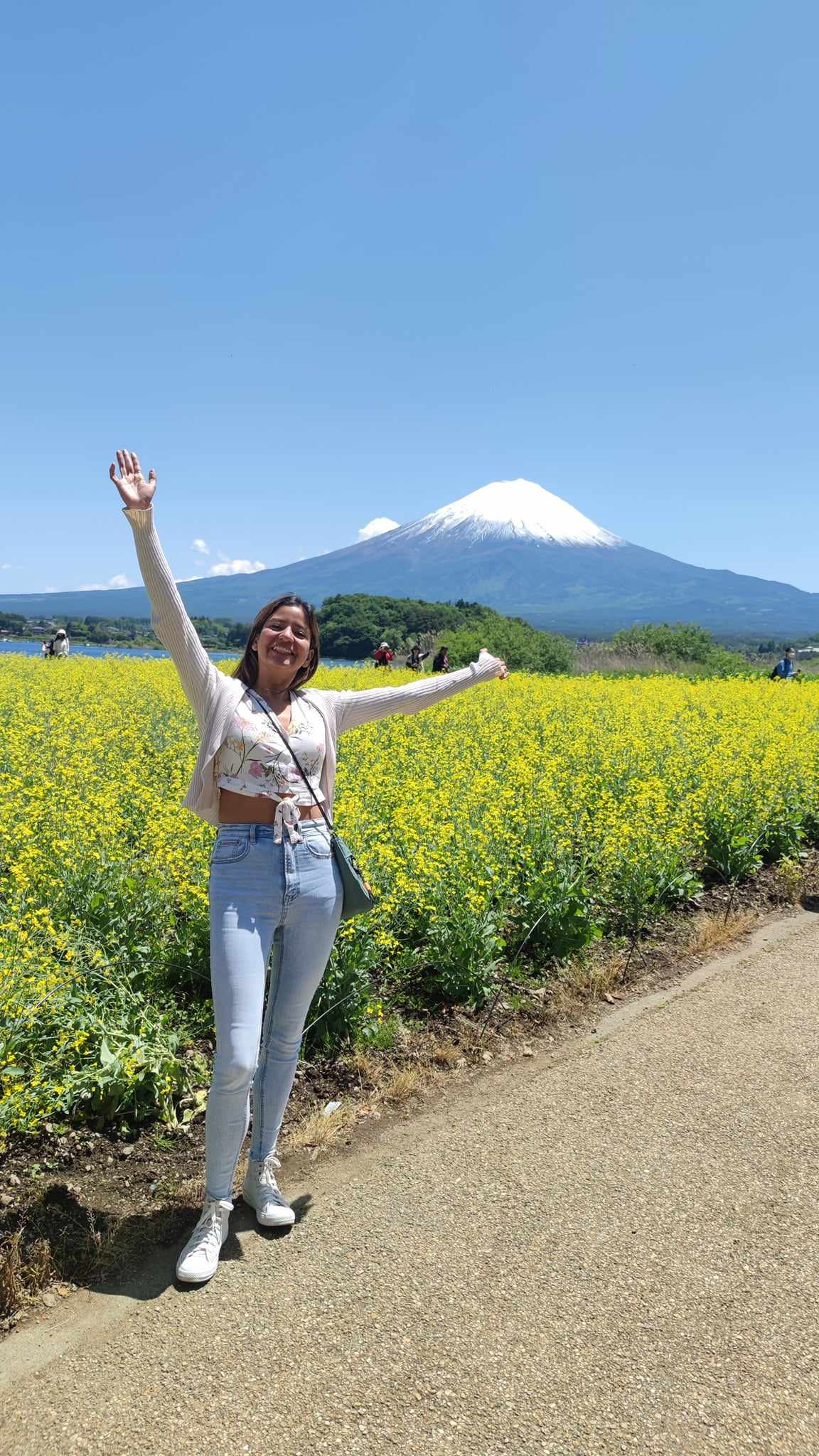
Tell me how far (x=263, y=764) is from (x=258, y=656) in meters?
0.43

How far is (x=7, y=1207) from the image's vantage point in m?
3.14

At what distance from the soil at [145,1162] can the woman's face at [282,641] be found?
206cm

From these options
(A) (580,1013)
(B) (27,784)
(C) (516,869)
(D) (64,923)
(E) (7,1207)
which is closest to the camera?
(E) (7,1207)

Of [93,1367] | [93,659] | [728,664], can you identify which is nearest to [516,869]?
[93,1367]

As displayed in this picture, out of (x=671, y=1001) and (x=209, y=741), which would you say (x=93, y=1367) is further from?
(x=671, y=1001)

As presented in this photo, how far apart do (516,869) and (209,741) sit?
326cm

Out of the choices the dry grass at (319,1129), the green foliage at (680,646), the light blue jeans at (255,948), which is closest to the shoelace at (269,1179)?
the light blue jeans at (255,948)

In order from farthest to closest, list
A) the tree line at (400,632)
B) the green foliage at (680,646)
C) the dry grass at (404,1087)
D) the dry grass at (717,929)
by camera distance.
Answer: the tree line at (400,632)
the green foliage at (680,646)
the dry grass at (717,929)
the dry grass at (404,1087)

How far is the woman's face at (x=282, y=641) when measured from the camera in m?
3.05

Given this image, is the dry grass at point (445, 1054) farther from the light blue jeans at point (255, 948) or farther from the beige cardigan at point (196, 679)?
the beige cardigan at point (196, 679)

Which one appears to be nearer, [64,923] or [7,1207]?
[7,1207]

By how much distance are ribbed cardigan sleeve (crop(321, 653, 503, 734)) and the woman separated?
0.57ft

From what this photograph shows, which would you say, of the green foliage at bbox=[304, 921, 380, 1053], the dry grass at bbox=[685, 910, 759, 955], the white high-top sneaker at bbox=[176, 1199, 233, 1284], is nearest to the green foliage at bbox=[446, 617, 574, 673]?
the dry grass at bbox=[685, 910, 759, 955]

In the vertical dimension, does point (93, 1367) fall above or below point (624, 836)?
below
